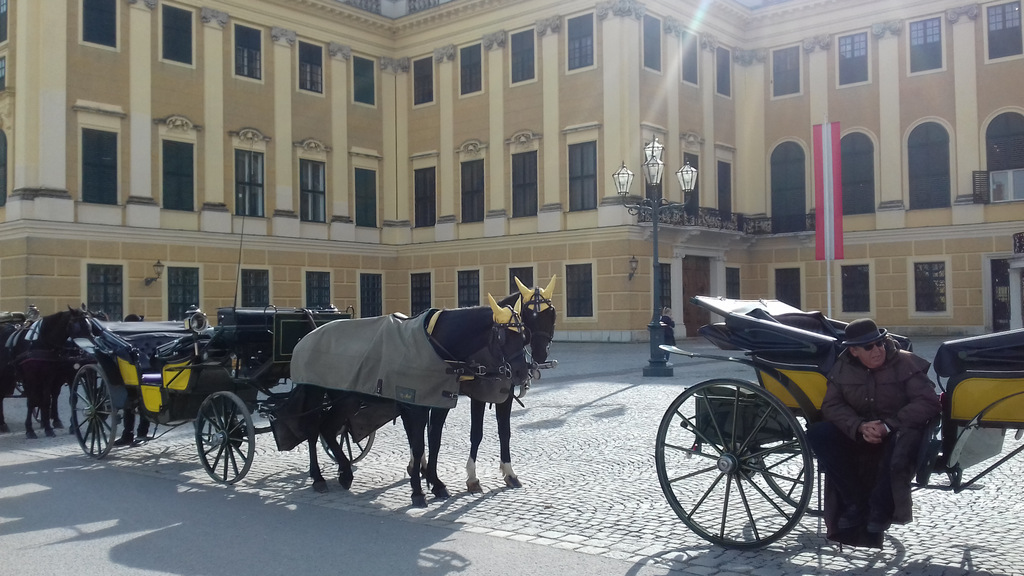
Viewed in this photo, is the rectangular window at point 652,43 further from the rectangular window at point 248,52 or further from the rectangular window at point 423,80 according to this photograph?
the rectangular window at point 248,52

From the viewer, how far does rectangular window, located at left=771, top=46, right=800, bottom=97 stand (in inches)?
1341

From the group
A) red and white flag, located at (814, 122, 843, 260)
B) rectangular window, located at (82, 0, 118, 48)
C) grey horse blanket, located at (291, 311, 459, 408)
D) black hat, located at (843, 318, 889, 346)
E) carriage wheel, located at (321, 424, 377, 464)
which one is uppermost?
rectangular window, located at (82, 0, 118, 48)

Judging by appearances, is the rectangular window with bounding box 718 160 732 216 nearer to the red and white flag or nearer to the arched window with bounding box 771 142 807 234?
the arched window with bounding box 771 142 807 234

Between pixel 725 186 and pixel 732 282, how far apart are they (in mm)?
3530

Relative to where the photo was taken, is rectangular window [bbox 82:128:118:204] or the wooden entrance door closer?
rectangular window [bbox 82:128:118:204]

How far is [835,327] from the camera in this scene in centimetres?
633

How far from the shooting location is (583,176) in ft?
102

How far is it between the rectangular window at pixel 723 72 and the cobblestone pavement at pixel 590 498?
23057 mm

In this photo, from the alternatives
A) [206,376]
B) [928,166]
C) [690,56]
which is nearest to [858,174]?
[928,166]

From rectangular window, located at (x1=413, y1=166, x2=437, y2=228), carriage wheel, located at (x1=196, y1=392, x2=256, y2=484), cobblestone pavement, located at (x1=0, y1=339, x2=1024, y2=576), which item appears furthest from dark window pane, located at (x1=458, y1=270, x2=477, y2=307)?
carriage wheel, located at (x1=196, y1=392, x2=256, y2=484)

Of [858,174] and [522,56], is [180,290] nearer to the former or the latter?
[522,56]

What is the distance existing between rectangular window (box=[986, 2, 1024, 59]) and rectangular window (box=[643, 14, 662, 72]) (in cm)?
1046

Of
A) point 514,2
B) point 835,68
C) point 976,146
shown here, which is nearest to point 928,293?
point 976,146

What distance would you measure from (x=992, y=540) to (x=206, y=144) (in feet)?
91.8
